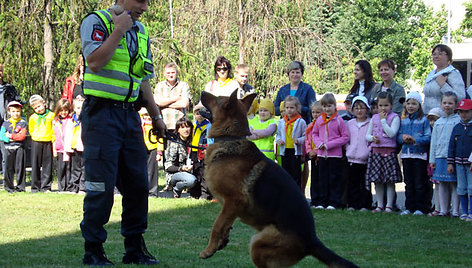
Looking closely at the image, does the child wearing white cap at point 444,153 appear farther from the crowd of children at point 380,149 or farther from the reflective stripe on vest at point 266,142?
the reflective stripe on vest at point 266,142

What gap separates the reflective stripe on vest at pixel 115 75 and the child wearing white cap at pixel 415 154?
5728 mm

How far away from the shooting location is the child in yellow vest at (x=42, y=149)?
1330 cm

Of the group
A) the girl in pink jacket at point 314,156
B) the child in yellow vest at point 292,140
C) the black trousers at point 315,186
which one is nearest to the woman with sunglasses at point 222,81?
the child in yellow vest at point 292,140

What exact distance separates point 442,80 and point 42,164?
8.05 m

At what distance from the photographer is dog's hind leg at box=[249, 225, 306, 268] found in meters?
4.91

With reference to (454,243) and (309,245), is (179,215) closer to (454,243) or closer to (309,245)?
(454,243)

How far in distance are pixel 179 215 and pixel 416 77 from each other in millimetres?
40910

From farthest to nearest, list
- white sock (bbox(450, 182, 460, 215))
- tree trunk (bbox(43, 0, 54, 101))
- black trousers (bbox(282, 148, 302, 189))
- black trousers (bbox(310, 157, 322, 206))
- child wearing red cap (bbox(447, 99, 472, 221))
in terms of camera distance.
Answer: tree trunk (bbox(43, 0, 54, 101)) < black trousers (bbox(282, 148, 302, 189)) < black trousers (bbox(310, 157, 322, 206)) < white sock (bbox(450, 182, 460, 215)) < child wearing red cap (bbox(447, 99, 472, 221))

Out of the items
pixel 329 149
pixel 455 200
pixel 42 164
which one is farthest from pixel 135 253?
pixel 42 164

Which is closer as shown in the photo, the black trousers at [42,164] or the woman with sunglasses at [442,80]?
the woman with sunglasses at [442,80]

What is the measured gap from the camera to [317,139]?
11.1m

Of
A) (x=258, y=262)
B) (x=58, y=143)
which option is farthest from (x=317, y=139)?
(x=258, y=262)

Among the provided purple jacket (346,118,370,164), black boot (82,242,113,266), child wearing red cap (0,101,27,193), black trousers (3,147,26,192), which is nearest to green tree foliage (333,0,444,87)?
child wearing red cap (0,101,27,193)

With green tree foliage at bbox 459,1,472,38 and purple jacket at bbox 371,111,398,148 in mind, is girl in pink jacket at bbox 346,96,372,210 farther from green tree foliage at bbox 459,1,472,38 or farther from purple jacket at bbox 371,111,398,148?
green tree foliage at bbox 459,1,472,38
